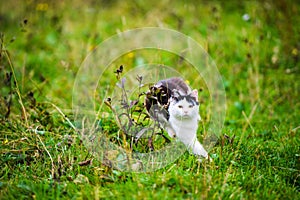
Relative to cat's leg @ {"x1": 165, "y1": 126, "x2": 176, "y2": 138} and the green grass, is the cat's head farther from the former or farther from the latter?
the green grass

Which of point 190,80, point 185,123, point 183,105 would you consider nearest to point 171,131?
point 185,123

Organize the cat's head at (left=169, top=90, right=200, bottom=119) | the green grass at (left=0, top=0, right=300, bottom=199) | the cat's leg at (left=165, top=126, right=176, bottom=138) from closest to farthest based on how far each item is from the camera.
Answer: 1. the green grass at (left=0, top=0, right=300, bottom=199)
2. the cat's head at (left=169, top=90, right=200, bottom=119)
3. the cat's leg at (left=165, top=126, right=176, bottom=138)

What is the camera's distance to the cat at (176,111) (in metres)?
2.46

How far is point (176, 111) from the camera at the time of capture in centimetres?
247

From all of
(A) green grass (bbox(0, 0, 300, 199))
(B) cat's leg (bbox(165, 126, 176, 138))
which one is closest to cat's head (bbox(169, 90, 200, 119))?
(B) cat's leg (bbox(165, 126, 176, 138))

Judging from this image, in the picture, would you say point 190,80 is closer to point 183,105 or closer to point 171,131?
point 171,131

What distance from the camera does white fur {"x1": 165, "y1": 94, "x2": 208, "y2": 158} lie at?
8.03ft

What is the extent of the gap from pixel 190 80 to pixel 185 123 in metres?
1.58

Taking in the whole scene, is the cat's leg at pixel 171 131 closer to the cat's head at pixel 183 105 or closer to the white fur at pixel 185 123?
the white fur at pixel 185 123

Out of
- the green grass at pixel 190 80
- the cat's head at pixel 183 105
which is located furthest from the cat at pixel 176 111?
the green grass at pixel 190 80

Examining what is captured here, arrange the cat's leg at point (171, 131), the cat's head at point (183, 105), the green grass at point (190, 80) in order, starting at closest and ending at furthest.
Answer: the green grass at point (190, 80)
the cat's head at point (183, 105)
the cat's leg at point (171, 131)

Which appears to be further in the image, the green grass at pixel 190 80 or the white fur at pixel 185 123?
the white fur at pixel 185 123

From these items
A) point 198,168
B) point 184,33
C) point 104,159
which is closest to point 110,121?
point 104,159

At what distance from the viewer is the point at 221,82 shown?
397cm
